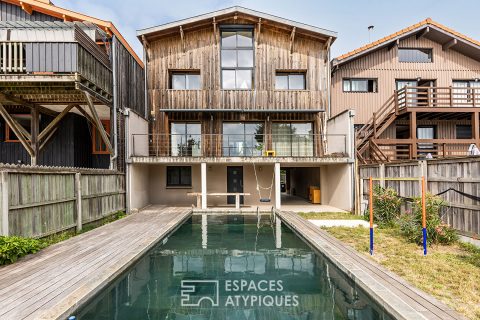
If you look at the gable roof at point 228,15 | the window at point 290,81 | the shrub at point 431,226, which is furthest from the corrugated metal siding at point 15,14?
the shrub at point 431,226

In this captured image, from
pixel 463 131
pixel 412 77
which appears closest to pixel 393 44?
pixel 412 77

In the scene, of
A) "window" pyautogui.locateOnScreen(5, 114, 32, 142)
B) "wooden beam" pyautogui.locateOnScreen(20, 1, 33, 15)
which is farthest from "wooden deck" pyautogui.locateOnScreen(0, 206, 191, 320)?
"wooden beam" pyautogui.locateOnScreen(20, 1, 33, 15)

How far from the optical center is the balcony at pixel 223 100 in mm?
14055

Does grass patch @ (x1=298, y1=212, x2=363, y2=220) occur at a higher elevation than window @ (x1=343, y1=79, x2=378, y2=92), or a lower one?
lower

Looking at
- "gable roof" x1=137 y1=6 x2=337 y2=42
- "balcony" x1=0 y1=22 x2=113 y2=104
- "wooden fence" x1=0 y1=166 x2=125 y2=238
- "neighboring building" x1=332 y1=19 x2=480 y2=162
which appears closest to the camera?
"wooden fence" x1=0 y1=166 x2=125 y2=238

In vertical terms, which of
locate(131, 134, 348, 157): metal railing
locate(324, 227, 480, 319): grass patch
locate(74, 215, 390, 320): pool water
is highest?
locate(131, 134, 348, 157): metal railing

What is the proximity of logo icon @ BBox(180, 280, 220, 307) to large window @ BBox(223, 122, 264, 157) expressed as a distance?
9.18 m

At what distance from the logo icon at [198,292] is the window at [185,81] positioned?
1134 cm

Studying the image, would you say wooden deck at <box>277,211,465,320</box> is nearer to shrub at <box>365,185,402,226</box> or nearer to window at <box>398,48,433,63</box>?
shrub at <box>365,185,402,226</box>

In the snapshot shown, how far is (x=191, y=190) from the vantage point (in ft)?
48.0

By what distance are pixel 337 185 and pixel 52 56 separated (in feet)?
41.9

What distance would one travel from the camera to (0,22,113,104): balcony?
8.69m

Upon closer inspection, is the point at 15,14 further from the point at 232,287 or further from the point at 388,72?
the point at 388,72

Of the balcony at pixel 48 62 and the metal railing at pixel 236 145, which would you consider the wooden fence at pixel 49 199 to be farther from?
the metal railing at pixel 236 145
